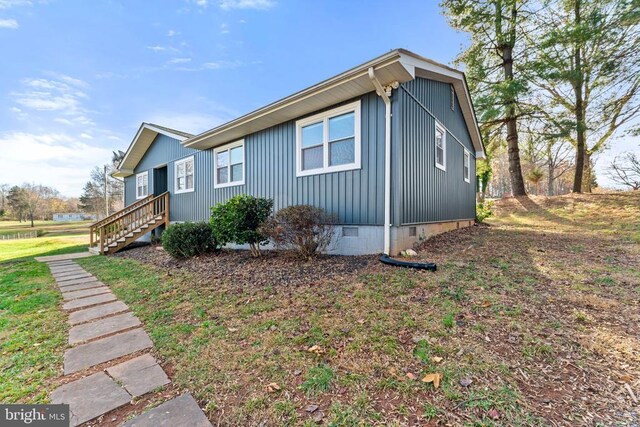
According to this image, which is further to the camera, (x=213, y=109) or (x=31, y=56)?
(x=213, y=109)

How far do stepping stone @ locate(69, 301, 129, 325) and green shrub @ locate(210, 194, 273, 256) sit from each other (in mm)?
2426

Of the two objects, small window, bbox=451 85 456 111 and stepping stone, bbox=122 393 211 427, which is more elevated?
small window, bbox=451 85 456 111

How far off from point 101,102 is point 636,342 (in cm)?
2023

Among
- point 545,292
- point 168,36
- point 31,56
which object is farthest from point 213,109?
point 545,292

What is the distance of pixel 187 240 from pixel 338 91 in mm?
5157

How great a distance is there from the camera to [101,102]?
14461 millimetres

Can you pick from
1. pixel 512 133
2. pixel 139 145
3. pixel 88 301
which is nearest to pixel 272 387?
pixel 88 301

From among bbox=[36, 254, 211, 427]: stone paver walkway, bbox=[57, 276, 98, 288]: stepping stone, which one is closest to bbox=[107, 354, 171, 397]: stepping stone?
bbox=[36, 254, 211, 427]: stone paver walkway

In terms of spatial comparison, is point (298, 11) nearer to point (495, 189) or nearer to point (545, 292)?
point (545, 292)

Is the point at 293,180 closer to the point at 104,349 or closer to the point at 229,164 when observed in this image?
the point at 229,164

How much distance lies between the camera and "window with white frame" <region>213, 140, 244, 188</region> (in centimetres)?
894

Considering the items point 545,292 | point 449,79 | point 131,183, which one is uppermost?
point 449,79

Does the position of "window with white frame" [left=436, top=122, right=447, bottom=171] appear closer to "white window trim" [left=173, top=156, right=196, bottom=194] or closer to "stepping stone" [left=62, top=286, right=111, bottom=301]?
"stepping stone" [left=62, top=286, right=111, bottom=301]

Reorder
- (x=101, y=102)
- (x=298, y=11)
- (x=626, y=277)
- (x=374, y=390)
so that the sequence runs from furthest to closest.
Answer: (x=101, y=102) → (x=298, y=11) → (x=626, y=277) → (x=374, y=390)
